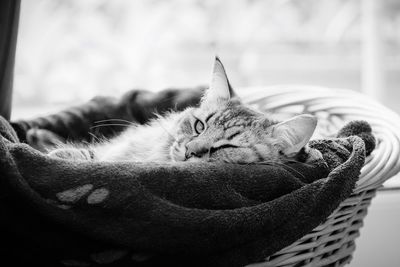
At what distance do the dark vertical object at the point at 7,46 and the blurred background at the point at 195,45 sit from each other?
0.51m

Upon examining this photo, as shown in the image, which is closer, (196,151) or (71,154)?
(196,151)

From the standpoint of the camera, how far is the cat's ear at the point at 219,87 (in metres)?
1.11

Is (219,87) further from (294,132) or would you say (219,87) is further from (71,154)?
(71,154)

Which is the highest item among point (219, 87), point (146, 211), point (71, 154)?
point (219, 87)

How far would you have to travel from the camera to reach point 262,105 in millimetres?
1554

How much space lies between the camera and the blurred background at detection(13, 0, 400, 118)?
187 centimetres

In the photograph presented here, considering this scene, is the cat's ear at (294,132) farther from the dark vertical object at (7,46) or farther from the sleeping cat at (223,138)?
the dark vertical object at (7,46)

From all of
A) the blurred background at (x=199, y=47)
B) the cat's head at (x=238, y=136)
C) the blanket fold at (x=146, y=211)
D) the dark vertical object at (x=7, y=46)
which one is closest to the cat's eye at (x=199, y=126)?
the cat's head at (x=238, y=136)

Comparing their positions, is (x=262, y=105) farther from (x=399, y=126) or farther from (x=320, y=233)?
(x=320, y=233)

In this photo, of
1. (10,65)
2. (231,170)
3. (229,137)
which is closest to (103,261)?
(231,170)

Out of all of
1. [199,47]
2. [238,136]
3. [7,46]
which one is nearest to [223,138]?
[238,136]

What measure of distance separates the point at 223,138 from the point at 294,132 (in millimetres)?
159

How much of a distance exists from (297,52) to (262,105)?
617 millimetres

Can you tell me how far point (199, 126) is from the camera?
1.05 m
